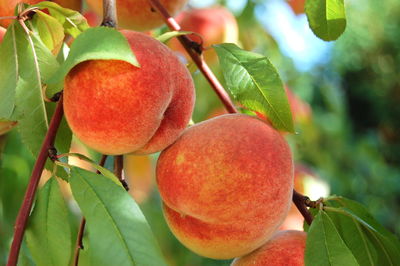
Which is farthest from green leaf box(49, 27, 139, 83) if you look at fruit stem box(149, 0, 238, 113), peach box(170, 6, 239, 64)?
peach box(170, 6, 239, 64)

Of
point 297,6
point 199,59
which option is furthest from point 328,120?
point 199,59

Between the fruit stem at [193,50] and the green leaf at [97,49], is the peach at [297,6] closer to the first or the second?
the fruit stem at [193,50]

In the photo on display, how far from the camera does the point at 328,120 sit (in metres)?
3.09

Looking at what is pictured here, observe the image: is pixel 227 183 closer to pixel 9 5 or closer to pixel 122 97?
pixel 122 97

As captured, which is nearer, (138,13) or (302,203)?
(302,203)

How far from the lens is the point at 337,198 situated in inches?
31.3

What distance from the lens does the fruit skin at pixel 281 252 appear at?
2.33 ft

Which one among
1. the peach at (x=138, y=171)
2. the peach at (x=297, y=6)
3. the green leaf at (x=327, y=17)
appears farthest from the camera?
the peach at (x=138, y=171)

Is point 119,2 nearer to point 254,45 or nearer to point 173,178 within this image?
point 173,178

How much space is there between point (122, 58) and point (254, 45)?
1.03 metres

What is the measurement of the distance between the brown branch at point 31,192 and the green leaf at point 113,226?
0.04 meters

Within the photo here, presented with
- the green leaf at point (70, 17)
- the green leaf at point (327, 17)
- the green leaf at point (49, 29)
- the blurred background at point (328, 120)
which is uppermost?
the green leaf at point (327, 17)

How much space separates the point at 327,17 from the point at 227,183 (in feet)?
0.88

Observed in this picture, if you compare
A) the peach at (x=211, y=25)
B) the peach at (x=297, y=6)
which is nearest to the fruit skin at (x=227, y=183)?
the peach at (x=211, y=25)
